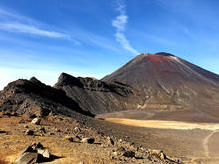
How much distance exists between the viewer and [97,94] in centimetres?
9038

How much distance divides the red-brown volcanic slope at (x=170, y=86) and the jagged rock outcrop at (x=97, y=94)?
6.23 metres

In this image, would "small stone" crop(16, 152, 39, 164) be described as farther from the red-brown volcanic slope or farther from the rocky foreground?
the red-brown volcanic slope

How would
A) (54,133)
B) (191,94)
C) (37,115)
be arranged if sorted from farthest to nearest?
1. (191,94)
2. (37,115)
3. (54,133)

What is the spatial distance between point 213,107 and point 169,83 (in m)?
32.0

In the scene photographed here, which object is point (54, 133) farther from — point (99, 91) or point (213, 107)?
point (213, 107)

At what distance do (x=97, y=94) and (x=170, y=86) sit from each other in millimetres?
40856

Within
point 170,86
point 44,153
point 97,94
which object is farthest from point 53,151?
point 170,86

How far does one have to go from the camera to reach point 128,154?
10078 millimetres

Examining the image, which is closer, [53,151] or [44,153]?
[44,153]

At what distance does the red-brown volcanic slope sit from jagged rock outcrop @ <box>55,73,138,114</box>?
623cm

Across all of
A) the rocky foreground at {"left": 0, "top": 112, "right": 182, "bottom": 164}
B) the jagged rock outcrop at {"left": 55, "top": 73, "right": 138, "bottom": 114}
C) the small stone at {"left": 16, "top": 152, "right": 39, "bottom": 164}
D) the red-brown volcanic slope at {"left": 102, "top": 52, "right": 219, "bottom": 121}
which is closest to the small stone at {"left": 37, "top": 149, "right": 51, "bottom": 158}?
the rocky foreground at {"left": 0, "top": 112, "right": 182, "bottom": 164}

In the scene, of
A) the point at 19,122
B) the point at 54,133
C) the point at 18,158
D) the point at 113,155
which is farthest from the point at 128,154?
the point at 19,122

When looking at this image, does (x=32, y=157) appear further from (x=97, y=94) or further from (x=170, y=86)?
(x=170, y=86)

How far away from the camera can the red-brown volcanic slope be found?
8619cm
